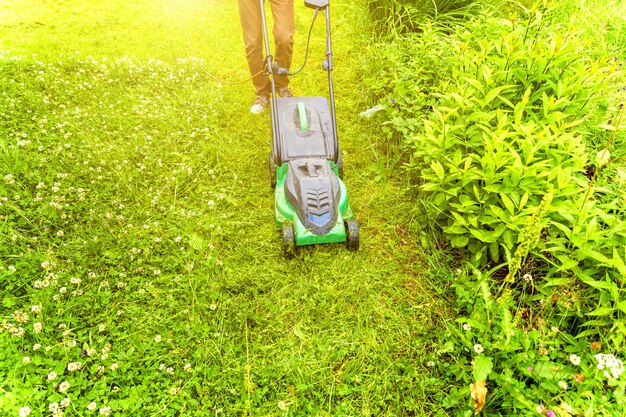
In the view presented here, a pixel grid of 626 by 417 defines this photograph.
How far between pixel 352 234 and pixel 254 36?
2.44 metres

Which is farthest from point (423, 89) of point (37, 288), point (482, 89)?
point (37, 288)

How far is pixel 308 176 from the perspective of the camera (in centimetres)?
321

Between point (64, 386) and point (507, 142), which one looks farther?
point (507, 142)

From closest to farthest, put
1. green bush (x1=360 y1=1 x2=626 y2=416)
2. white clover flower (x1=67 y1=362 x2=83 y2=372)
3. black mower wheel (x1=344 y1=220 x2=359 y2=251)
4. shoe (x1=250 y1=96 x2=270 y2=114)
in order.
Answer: green bush (x1=360 y1=1 x2=626 y2=416)
white clover flower (x1=67 y1=362 x2=83 y2=372)
black mower wheel (x1=344 y1=220 x2=359 y2=251)
shoe (x1=250 y1=96 x2=270 y2=114)

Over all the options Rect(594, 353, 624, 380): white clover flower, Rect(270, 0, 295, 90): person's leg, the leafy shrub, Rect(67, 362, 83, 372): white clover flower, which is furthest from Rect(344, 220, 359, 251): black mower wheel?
the leafy shrub

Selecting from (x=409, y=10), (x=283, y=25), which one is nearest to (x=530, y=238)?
(x=283, y=25)

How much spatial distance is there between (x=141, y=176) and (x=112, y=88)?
155 centimetres

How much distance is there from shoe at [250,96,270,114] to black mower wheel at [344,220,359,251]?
209 cm

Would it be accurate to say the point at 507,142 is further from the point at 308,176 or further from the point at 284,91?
the point at 284,91

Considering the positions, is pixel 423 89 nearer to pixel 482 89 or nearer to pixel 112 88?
pixel 482 89

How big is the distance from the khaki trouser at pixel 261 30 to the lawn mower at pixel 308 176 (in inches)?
24.7

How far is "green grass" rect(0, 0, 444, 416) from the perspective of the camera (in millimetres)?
2486

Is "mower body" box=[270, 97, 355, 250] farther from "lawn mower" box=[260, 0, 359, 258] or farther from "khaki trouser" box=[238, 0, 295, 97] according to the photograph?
"khaki trouser" box=[238, 0, 295, 97]

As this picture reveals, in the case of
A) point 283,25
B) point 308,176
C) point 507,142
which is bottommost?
point 308,176
